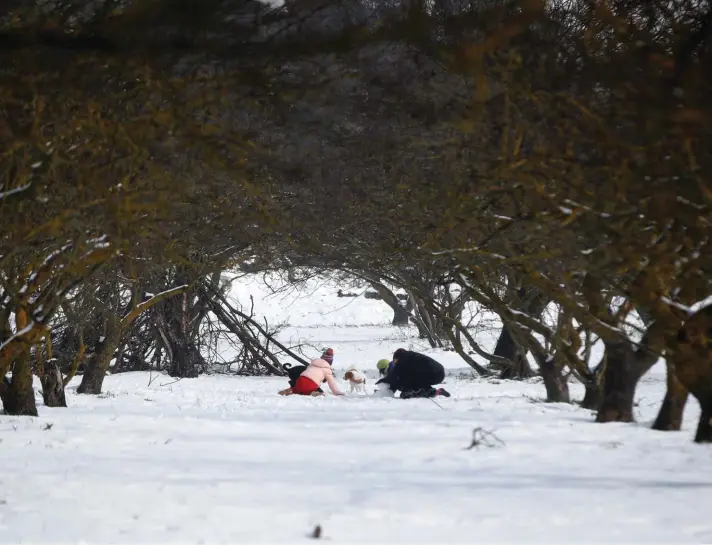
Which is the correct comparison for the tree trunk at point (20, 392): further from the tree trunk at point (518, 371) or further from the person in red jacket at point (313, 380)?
the tree trunk at point (518, 371)

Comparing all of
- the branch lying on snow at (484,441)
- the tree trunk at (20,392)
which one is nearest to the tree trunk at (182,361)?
the tree trunk at (20,392)

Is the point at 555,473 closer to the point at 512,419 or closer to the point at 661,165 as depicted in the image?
the point at 661,165

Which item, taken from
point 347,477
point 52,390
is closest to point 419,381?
point 52,390

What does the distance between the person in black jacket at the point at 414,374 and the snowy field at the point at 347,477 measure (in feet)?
8.59

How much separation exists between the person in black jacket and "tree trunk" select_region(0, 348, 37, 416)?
539cm

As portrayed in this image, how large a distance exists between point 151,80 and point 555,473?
11.0ft

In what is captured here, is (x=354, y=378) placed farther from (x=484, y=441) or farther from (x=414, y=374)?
(x=484, y=441)

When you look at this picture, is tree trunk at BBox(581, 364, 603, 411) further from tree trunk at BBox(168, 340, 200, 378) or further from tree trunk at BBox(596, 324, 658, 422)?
tree trunk at BBox(168, 340, 200, 378)

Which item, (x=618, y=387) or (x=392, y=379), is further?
(x=392, y=379)

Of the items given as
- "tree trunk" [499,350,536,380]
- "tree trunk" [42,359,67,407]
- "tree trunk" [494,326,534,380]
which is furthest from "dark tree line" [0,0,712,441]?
"tree trunk" [499,350,536,380]

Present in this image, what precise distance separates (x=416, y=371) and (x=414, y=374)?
51 millimetres

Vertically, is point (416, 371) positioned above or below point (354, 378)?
above

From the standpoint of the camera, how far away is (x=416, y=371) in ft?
43.7

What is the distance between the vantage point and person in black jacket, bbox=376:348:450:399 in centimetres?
1327
